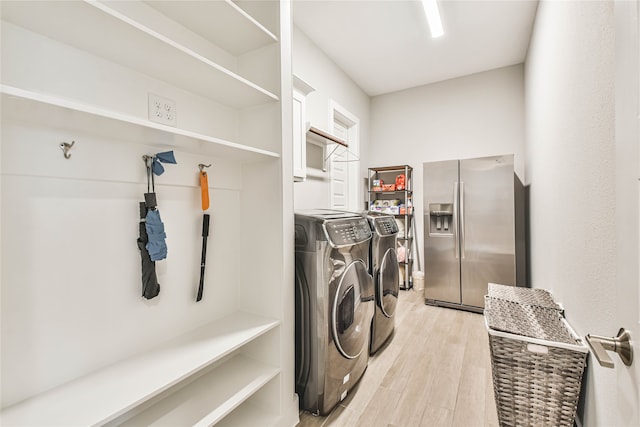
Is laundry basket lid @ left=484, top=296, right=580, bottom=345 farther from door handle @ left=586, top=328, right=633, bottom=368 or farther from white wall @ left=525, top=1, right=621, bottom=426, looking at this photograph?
door handle @ left=586, top=328, right=633, bottom=368

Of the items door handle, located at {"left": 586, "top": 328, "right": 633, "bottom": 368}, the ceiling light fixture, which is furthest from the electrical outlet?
the ceiling light fixture

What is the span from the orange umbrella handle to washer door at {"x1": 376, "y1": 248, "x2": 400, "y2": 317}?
142 cm

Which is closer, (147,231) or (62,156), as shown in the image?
(62,156)

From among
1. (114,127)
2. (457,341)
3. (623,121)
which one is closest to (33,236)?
(114,127)

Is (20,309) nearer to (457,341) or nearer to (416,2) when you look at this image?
(457,341)

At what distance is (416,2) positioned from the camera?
95.0 inches

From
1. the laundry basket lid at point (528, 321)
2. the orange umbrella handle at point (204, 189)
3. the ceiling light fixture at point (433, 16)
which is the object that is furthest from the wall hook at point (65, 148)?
the ceiling light fixture at point (433, 16)

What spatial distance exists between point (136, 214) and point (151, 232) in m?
0.11

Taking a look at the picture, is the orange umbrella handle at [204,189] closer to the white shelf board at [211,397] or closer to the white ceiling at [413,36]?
the white shelf board at [211,397]

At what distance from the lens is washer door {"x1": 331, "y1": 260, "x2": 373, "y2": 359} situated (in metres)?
1.63

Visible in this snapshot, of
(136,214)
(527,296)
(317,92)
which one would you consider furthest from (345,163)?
(136,214)

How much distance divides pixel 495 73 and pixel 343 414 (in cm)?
410

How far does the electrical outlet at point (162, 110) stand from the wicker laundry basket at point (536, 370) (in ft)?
5.87

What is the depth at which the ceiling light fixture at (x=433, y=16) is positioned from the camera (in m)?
2.24
